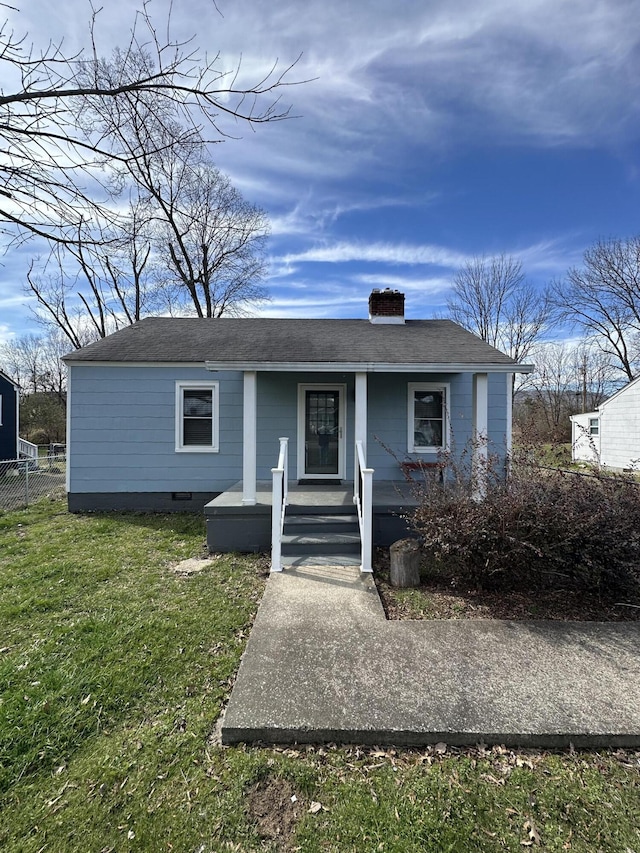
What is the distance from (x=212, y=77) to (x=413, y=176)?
10.2m

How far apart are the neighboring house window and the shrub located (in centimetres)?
529

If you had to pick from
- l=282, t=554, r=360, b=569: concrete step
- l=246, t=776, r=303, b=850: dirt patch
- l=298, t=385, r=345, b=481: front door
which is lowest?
l=246, t=776, r=303, b=850: dirt patch

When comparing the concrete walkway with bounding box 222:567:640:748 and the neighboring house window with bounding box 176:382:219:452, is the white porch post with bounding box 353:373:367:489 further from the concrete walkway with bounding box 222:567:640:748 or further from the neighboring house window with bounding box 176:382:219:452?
the neighboring house window with bounding box 176:382:219:452

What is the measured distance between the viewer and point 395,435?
8211 mm

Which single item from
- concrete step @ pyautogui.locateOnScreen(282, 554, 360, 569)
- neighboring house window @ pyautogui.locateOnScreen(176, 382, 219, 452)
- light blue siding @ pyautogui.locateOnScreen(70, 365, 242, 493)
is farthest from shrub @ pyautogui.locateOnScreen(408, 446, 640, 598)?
neighboring house window @ pyautogui.locateOnScreen(176, 382, 219, 452)

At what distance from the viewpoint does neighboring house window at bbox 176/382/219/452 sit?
26.9 ft

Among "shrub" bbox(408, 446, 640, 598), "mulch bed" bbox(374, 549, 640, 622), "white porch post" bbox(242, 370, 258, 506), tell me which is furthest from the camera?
"white porch post" bbox(242, 370, 258, 506)

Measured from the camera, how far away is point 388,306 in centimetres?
997

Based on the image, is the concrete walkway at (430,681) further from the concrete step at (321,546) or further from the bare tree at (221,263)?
the bare tree at (221,263)

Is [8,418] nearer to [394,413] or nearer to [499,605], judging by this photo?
[394,413]

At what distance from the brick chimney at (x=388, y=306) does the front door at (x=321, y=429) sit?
9.61ft

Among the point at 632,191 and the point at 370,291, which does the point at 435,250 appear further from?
the point at 632,191

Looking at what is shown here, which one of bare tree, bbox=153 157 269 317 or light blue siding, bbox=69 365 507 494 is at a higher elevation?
bare tree, bbox=153 157 269 317

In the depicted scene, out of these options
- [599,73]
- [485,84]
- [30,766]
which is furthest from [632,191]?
[30,766]
